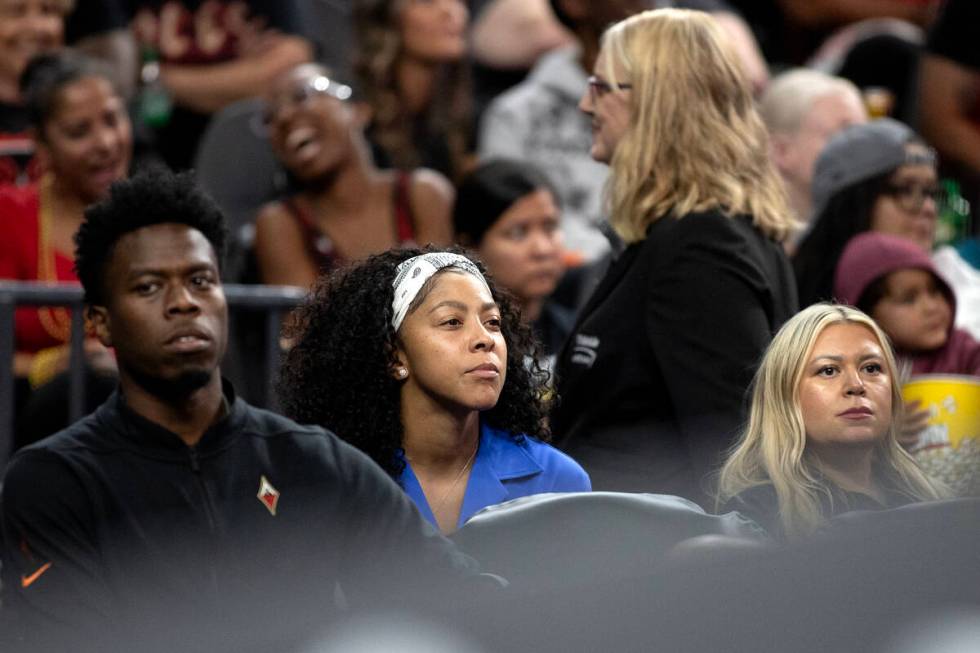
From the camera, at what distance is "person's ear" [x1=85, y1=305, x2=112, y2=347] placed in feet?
12.5

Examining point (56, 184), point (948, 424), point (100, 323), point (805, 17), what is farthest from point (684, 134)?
point (805, 17)

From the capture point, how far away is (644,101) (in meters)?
4.15

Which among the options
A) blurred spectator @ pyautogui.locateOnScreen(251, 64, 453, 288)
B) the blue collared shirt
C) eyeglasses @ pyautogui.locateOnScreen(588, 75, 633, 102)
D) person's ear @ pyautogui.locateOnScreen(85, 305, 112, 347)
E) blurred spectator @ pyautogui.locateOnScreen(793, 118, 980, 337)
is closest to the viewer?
the blue collared shirt

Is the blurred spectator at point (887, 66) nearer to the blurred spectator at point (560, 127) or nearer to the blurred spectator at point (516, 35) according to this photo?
the blurred spectator at point (516, 35)

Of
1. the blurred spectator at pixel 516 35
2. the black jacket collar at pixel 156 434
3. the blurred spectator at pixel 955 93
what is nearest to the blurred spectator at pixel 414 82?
the blurred spectator at pixel 516 35

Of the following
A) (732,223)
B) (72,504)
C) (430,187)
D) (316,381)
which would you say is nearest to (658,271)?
(732,223)

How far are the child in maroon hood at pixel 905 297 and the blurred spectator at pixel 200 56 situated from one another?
3254 millimetres

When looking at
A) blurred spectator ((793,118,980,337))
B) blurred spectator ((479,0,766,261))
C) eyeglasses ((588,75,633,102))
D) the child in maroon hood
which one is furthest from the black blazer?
blurred spectator ((479,0,766,261))

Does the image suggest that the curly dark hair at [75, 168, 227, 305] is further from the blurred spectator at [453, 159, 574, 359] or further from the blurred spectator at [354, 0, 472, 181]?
the blurred spectator at [354, 0, 472, 181]

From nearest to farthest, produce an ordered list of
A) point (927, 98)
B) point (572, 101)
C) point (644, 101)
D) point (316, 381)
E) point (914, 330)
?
point (316, 381) → point (644, 101) → point (914, 330) → point (572, 101) → point (927, 98)

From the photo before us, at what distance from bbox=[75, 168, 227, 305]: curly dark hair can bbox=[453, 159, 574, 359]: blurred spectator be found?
202 centimetres

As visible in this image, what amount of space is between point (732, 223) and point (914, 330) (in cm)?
97

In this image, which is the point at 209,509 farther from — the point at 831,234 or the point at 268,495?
the point at 831,234

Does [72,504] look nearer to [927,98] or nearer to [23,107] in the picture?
[23,107]
